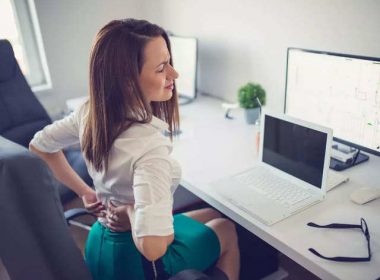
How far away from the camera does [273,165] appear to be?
1284 millimetres

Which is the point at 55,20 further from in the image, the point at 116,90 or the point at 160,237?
the point at 160,237

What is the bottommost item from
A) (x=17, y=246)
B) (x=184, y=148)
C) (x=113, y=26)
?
(x=184, y=148)

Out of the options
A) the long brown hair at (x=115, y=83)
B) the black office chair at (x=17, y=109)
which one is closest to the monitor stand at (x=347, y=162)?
the long brown hair at (x=115, y=83)

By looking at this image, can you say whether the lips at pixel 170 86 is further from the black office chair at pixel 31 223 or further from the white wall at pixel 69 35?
the white wall at pixel 69 35

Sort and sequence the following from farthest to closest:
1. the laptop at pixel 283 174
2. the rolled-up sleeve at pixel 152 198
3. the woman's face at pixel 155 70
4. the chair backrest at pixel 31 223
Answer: the laptop at pixel 283 174 < the woman's face at pixel 155 70 < the rolled-up sleeve at pixel 152 198 < the chair backrest at pixel 31 223

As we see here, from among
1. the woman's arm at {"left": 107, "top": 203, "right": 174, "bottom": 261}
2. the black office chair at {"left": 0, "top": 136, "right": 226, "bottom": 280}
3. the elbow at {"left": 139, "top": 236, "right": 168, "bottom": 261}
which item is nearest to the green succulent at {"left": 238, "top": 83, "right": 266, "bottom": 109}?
the woman's arm at {"left": 107, "top": 203, "right": 174, "bottom": 261}

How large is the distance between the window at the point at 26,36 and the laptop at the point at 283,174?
1.68 meters

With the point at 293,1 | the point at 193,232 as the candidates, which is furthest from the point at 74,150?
the point at 293,1

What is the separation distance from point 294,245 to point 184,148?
0.72 meters

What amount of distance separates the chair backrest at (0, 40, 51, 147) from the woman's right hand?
727 mm

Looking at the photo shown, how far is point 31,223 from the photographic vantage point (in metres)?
0.74

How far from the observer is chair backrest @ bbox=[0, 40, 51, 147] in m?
1.78

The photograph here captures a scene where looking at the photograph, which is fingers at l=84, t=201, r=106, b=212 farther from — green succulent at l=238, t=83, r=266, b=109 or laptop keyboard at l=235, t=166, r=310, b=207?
green succulent at l=238, t=83, r=266, b=109

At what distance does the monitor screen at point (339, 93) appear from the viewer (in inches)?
47.3
